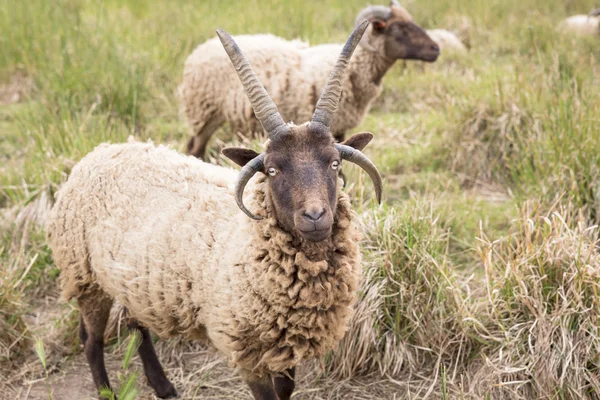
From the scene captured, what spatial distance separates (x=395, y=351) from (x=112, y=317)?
1.95 metres

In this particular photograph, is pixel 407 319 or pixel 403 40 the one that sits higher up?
pixel 403 40

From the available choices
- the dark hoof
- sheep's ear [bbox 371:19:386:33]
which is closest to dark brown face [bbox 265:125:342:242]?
the dark hoof

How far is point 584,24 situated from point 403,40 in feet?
13.4

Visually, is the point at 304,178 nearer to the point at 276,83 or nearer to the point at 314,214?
the point at 314,214

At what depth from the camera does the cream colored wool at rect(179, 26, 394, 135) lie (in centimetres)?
646

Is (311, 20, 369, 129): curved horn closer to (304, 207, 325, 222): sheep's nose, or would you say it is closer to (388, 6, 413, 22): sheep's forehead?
(304, 207, 325, 222): sheep's nose

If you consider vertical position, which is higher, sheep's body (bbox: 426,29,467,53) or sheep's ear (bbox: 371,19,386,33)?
sheep's ear (bbox: 371,19,386,33)

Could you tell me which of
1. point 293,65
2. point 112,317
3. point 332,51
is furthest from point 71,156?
point 332,51

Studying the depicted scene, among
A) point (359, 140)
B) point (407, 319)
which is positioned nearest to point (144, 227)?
point (359, 140)

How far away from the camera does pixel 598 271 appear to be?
3816mm

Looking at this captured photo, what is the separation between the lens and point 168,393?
4.39 meters

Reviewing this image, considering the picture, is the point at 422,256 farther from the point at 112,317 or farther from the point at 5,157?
the point at 5,157

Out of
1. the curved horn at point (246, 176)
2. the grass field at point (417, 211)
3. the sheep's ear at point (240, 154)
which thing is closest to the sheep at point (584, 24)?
the grass field at point (417, 211)

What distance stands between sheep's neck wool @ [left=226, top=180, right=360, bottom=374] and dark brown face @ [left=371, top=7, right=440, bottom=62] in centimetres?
383
